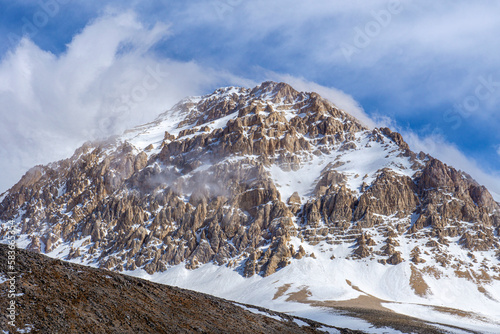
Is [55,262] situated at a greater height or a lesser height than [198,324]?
greater

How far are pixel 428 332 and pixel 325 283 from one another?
126 meters

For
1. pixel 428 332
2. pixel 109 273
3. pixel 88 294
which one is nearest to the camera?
pixel 88 294

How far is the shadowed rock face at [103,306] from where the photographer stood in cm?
2848

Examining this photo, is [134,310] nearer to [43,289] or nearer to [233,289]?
[43,289]

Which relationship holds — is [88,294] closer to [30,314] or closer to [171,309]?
[30,314]

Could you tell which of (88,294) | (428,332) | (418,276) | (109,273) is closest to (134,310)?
(88,294)

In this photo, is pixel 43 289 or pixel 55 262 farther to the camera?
pixel 55 262

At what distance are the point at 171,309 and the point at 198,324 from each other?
3.06 meters

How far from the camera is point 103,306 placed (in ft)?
107

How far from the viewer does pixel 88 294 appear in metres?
33.2

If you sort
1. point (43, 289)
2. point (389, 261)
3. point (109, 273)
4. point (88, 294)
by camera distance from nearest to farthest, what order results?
point (43, 289)
point (88, 294)
point (109, 273)
point (389, 261)

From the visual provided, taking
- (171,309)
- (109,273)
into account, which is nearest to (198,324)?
(171,309)

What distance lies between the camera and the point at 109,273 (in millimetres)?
39906

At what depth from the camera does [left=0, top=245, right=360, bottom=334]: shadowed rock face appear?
93.5 feet
